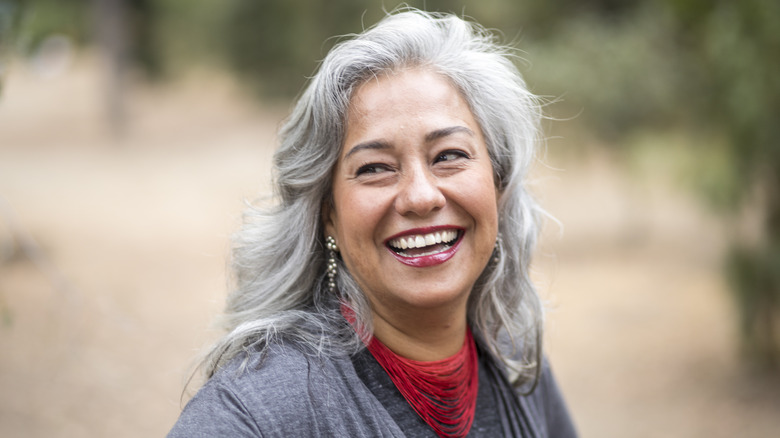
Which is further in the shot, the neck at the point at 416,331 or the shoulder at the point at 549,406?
the shoulder at the point at 549,406

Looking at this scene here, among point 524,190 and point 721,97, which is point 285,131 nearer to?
point 524,190

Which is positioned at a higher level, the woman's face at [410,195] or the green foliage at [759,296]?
the woman's face at [410,195]

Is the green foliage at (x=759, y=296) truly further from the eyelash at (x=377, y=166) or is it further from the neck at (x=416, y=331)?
the eyelash at (x=377, y=166)

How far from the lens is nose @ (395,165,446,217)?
172 centimetres

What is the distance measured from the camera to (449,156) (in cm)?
182

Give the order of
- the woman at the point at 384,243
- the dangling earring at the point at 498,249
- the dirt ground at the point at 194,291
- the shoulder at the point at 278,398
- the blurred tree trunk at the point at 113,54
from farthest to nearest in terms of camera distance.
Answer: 1. the blurred tree trunk at the point at 113,54
2. the dirt ground at the point at 194,291
3. the dangling earring at the point at 498,249
4. the woman at the point at 384,243
5. the shoulder at the point at 278,398

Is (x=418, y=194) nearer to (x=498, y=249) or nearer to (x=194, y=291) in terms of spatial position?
(x=498, y=249)

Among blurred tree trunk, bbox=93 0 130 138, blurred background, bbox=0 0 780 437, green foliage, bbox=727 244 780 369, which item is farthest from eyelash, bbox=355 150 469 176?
blurred tree trunk, bbox=93 0 130 138

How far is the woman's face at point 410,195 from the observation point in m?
1.75

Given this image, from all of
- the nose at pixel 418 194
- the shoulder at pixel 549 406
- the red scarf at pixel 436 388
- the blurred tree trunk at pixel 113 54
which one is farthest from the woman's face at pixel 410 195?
the blurred tree trunk at pixel 113 54

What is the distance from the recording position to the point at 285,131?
195 centimetres

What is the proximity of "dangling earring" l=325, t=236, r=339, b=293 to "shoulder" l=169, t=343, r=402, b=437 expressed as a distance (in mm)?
252

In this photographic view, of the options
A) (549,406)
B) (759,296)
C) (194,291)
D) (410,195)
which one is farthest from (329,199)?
(194,291)

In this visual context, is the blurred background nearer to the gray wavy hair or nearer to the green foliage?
the green foliage
